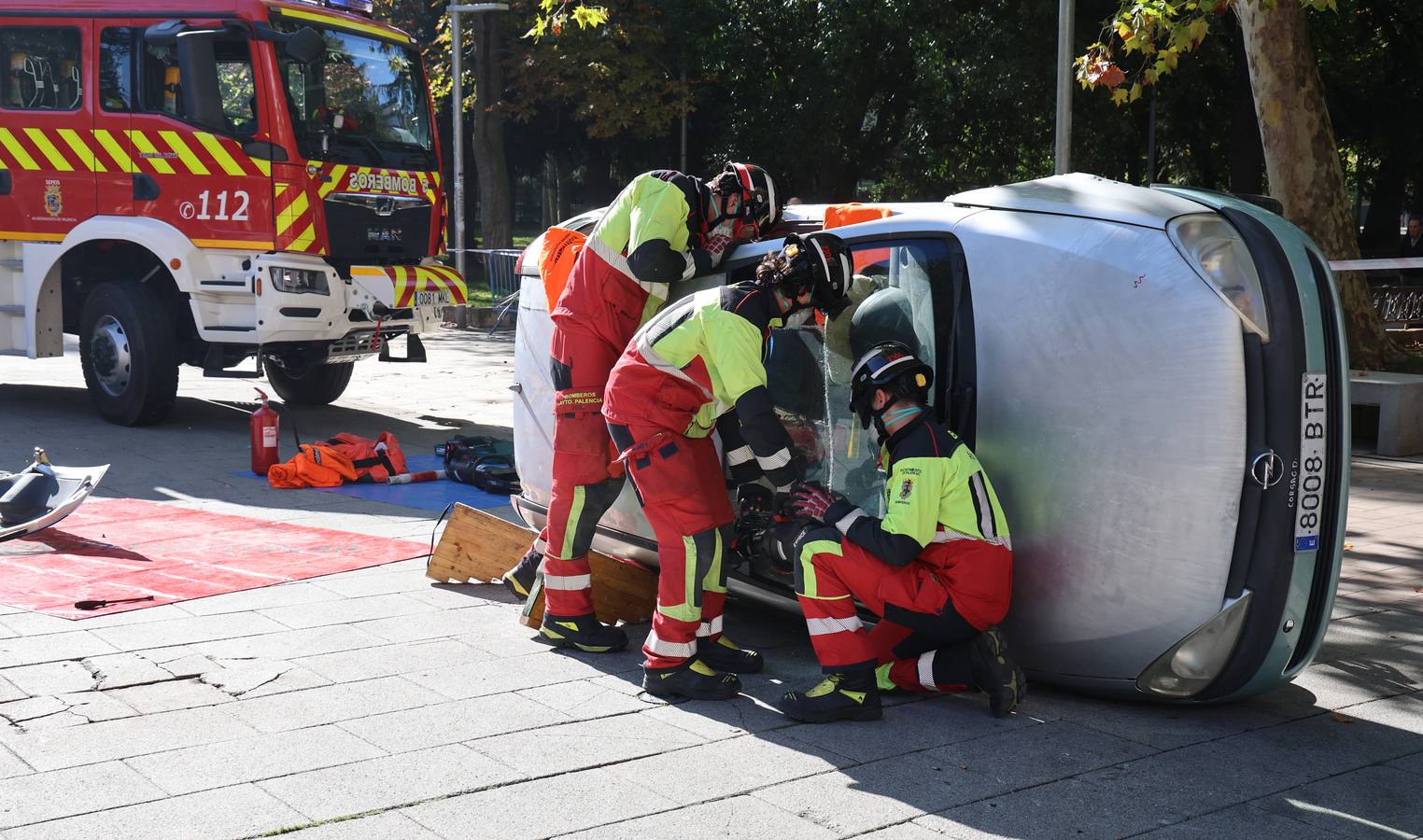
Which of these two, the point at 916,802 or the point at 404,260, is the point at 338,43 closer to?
the point at 404,260

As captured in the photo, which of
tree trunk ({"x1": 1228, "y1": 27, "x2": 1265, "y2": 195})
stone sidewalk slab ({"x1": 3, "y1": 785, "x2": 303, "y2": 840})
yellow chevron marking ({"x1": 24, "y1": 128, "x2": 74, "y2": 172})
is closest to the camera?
stone sidewalk slab ({"x1": 3, "y1": 785, "x2": 303, "y2": 840})

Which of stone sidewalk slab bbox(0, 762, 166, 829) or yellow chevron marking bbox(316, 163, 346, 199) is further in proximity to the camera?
yellow chevron marking bbox(316, 163, 346, 199)

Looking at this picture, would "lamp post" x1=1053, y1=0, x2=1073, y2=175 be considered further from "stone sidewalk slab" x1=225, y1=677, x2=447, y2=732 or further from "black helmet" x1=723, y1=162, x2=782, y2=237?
"stone sidewalk slab" x1=225, y1=677, x2=447, y2=732

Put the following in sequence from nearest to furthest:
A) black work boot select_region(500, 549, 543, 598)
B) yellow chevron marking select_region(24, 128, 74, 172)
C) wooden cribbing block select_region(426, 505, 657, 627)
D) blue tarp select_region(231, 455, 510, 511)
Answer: black work boot select_region(500, 549, 543, 598) < wooden cribbing block select_region(426, 505, 657, 627) < blue tarp select_region(231, 455, 510, 511) < yellow chevron marking select_region(24, 128, 74, 172)

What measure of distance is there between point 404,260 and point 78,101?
8.52ft

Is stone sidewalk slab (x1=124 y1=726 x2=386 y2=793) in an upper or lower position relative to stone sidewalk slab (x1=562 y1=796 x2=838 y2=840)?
upper

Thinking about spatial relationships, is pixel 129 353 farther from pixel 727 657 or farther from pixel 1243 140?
pixel 1243 140

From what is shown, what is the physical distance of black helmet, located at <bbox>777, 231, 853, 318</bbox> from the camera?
4551mm

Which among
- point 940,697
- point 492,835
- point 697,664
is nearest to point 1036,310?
point 940,697

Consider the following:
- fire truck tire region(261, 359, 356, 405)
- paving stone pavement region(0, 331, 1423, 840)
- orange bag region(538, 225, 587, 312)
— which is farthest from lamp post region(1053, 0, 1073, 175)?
orange bag region(538, 225, 587, 312)

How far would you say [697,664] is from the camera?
4762mm

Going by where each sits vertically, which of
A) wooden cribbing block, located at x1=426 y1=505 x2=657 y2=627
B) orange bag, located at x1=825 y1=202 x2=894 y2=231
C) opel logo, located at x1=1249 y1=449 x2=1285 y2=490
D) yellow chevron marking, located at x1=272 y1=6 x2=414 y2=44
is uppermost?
yellow chevron marking, located at x1=272 y1=6 x2=414 y2=44

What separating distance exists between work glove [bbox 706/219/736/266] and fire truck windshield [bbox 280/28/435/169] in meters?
5.61

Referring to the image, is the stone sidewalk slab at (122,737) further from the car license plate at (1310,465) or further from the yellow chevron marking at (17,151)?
the yellow chevron marking at (17,151)
